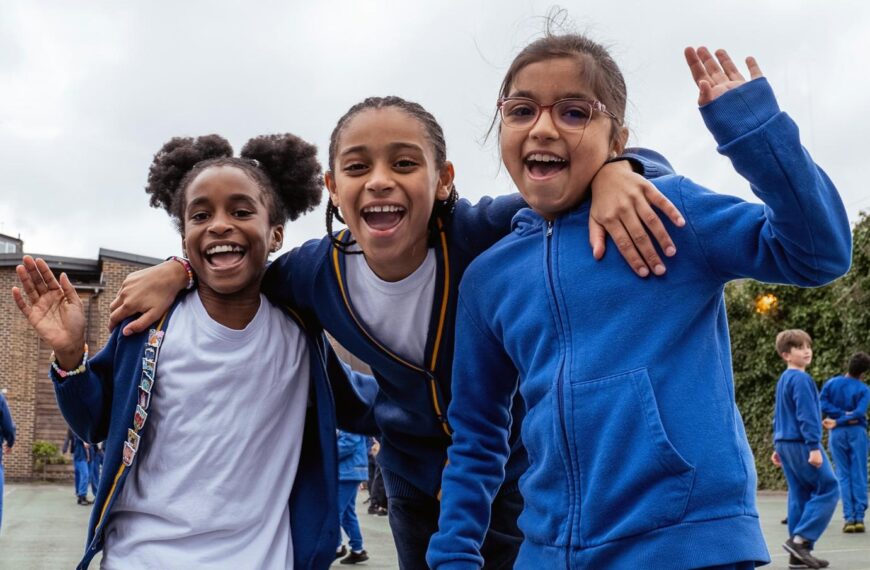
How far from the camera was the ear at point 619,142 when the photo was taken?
235 cm

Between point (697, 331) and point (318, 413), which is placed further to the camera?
point (318, 413)

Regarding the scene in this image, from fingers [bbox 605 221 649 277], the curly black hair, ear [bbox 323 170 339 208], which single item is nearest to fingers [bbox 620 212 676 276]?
fingers [bbox 605 221 649 277]

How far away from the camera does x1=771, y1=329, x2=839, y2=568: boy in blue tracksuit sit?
25.6 ft

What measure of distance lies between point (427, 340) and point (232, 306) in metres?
0.65

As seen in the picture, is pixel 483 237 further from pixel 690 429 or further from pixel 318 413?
pixel 690 429

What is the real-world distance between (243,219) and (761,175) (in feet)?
5.65

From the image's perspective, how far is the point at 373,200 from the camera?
8.87 feet

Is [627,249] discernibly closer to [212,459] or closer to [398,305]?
[398,305]

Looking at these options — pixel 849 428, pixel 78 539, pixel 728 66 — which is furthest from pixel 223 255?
pixel 849 428

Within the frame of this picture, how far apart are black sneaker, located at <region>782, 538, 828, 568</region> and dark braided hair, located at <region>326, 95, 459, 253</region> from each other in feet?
18.3

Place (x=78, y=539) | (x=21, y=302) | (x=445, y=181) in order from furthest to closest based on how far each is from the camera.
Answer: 1. (x=78, y=539)
2. (x=445, y=181)
3. (x=21, y=302)

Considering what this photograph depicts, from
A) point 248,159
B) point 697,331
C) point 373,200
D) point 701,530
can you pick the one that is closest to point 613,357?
point 697,331

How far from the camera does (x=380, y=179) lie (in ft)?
8.84

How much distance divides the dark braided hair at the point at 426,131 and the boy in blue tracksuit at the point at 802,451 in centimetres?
585
